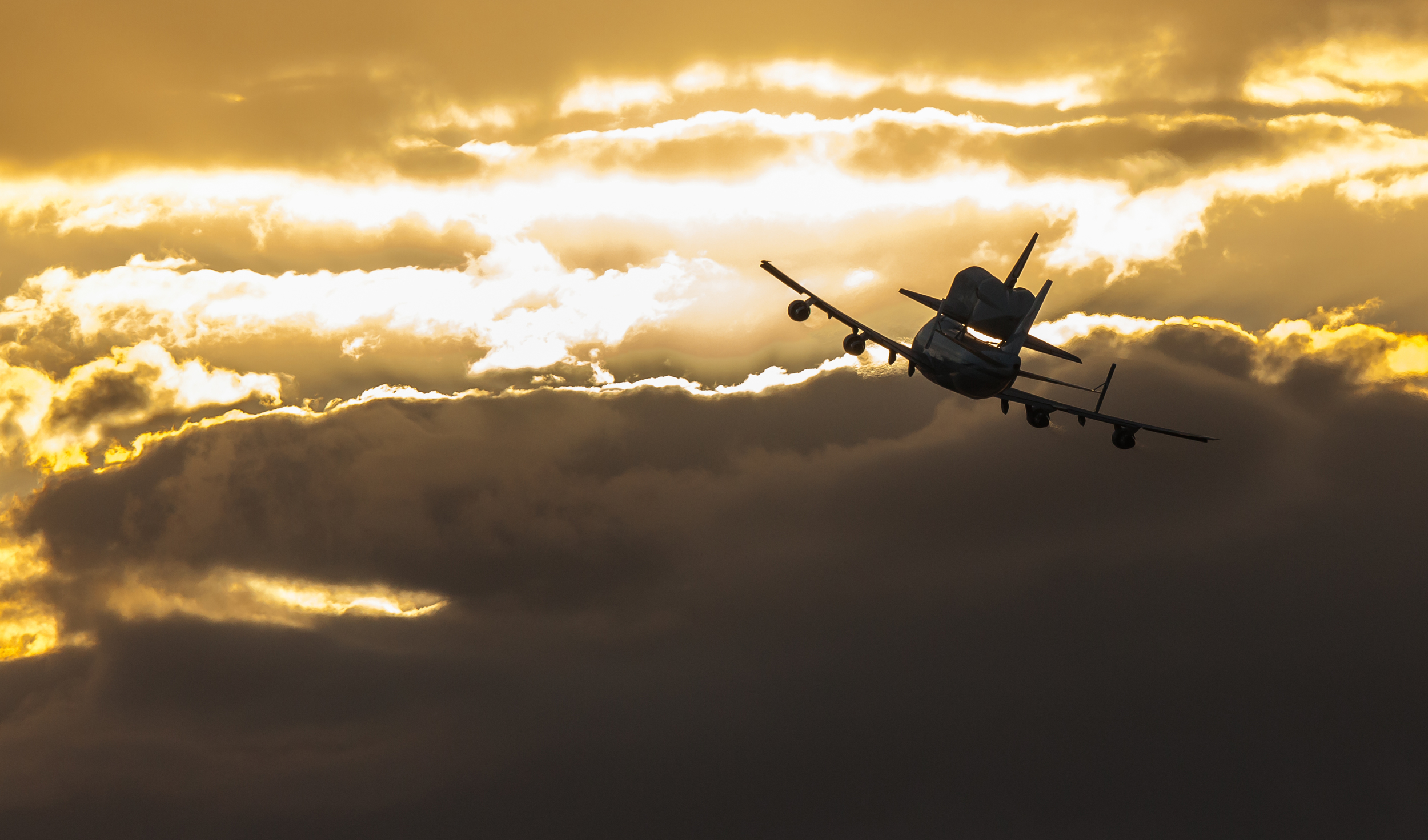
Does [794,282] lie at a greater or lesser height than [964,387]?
greater

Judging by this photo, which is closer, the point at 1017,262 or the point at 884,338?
the point at 1017,262

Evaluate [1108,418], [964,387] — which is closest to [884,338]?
[964,387]

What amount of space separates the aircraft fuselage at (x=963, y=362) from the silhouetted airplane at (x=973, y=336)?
0.18 ft

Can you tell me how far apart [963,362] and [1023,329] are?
6441 millimetres

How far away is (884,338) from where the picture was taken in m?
133

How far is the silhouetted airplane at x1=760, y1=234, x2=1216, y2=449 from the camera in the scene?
400 ft

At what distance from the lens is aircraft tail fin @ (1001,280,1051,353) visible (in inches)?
4828

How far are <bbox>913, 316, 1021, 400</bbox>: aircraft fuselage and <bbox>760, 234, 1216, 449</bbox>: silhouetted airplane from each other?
0.06 metres

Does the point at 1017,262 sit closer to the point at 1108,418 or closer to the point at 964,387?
the point at 964,387

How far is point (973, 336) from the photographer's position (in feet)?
408

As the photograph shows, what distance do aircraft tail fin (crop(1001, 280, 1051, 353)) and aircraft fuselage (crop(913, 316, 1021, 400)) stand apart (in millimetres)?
666

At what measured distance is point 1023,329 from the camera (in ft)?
405

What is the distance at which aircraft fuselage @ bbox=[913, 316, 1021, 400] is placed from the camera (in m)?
123

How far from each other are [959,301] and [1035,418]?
70.5 feet
